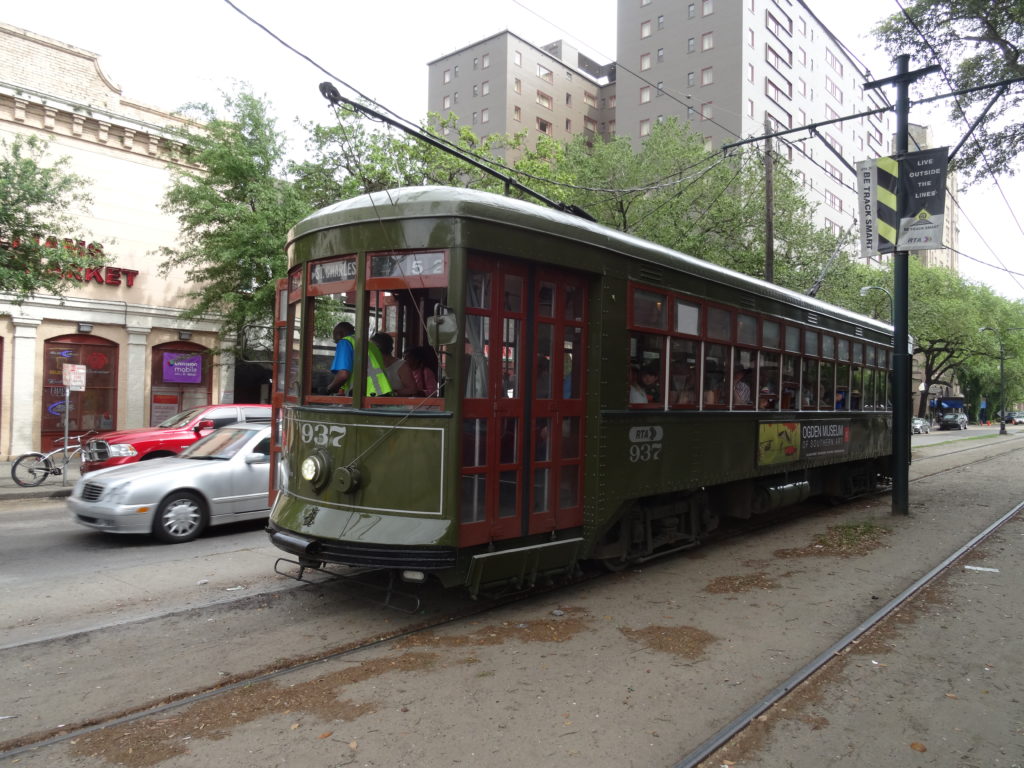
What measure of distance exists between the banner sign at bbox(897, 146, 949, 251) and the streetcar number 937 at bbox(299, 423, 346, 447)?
352 inches

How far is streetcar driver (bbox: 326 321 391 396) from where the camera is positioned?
5543mm

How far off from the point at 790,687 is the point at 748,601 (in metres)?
1.96

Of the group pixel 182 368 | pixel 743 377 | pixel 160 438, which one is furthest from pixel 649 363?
pixel 182 368

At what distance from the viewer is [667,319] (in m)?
7.03

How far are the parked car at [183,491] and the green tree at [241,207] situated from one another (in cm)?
721

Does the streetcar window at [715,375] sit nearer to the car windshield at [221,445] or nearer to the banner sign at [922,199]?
the banner sign at [922,199]

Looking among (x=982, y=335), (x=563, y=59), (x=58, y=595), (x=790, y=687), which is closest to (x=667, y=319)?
(x=790, y=687)

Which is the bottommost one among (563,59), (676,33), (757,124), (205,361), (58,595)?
(58,595)

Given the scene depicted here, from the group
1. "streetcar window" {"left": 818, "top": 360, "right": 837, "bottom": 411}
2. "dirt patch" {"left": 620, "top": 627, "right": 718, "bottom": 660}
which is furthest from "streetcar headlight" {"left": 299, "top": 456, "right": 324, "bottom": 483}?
"streetcar window" {"left": 818, "top": 360, "right": 837, "bottom": 411}

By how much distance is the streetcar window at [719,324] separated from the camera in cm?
772

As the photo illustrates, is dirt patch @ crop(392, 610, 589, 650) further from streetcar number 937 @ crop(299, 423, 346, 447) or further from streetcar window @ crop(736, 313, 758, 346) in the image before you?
streetcar window @ crop(736, 313, 758, 346)

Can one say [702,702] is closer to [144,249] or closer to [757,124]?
[144,249]

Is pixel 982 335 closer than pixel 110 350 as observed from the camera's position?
No

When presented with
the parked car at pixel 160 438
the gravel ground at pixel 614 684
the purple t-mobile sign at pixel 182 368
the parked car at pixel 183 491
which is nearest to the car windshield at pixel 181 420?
the parked car at pixel 160 438
